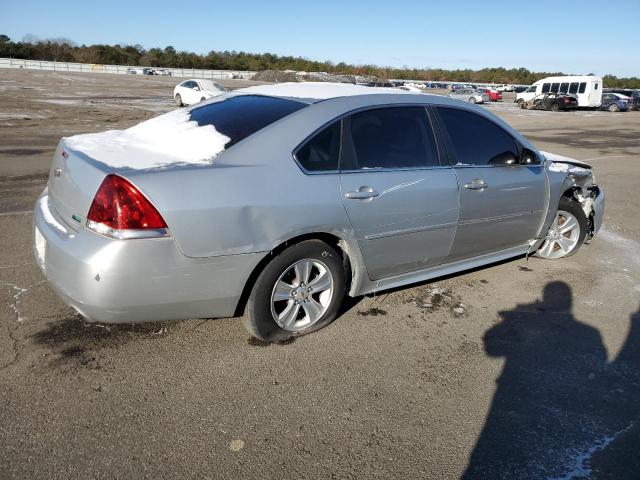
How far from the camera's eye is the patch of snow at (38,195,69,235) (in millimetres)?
3061

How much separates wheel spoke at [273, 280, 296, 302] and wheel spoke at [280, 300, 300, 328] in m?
0.07

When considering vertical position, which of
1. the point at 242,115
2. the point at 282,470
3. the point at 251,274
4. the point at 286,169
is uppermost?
the point at 242,115

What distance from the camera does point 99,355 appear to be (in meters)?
3.19

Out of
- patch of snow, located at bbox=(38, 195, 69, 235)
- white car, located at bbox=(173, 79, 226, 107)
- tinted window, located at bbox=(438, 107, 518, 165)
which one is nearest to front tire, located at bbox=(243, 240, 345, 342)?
patch of snow, located at bbox=(38, 195, 69, 235)

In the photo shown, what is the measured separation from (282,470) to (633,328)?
9.76ft

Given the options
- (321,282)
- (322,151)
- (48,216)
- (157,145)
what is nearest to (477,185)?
(322,151)

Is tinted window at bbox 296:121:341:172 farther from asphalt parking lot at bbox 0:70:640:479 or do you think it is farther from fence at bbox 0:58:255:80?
fence at bbox 0:58:255:80

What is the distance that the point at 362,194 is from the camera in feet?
11.3

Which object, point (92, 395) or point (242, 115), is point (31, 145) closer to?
Result: point (242, 115)

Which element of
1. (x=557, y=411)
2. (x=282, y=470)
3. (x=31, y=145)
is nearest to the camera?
(x=282, y=470)

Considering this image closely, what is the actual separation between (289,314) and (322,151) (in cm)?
107

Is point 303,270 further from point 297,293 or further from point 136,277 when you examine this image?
point 136,277

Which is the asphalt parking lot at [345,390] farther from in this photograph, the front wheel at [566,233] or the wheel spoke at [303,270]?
the front wheel at [566,233]

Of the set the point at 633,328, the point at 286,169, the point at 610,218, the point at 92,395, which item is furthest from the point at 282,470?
the point at 610,218
